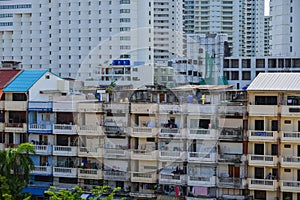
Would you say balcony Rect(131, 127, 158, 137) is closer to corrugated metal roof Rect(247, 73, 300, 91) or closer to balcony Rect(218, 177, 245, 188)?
balcony Rect(218, 177, 245, 188)

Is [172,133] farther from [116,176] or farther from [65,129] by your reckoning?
[65,129]

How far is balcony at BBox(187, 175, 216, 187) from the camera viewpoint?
65.1 ft

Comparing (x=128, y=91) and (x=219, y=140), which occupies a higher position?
(x=128, y=91)

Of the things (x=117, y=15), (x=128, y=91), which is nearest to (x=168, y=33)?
(x=117, y=15)

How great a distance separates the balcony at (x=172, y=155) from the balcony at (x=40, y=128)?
4.46 m

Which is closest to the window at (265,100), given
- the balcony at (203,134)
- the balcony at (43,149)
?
the balcony at (203,134)

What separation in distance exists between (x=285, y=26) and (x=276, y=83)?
27421mm

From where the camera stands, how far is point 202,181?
19875 mm

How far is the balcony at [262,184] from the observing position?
1905 cm

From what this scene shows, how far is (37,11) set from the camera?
53.4 m

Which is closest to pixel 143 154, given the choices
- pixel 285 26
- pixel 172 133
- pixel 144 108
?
pixel 172 133

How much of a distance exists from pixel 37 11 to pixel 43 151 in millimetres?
33930

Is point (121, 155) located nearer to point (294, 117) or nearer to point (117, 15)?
point (294, 117)

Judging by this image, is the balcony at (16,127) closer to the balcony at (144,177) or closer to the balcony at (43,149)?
the balcony at (43,149)
